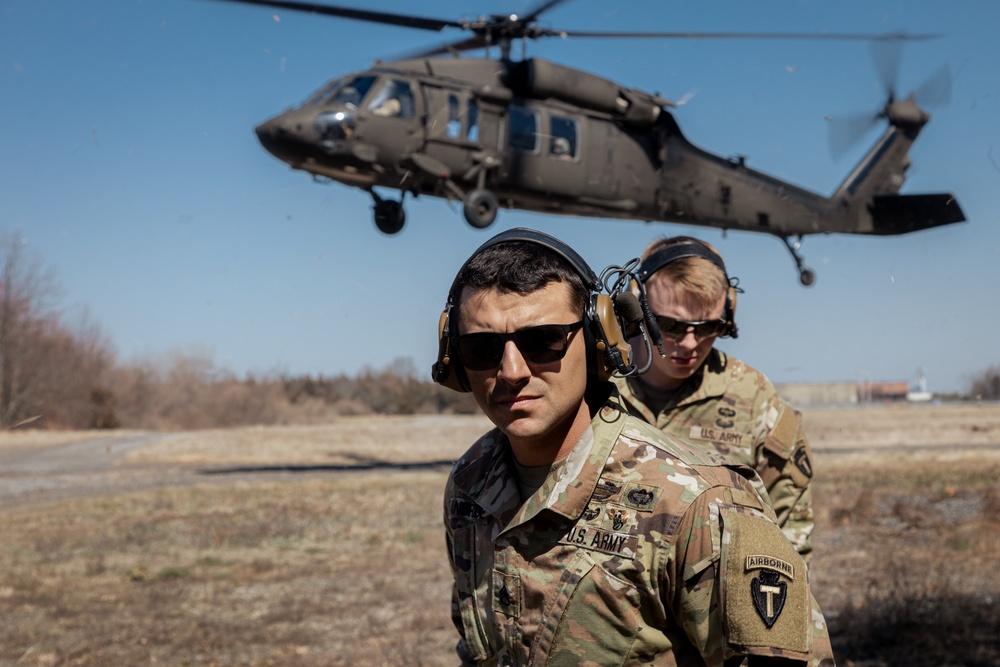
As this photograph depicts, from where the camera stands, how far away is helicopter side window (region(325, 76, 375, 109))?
42.4ft

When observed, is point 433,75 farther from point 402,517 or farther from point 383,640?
point 383,640

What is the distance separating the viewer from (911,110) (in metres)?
17.7

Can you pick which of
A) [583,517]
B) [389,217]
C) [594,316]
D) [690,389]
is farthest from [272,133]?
[583,517]

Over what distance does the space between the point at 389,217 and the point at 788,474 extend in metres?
10.4

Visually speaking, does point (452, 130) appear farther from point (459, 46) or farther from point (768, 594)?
point (768, 594)

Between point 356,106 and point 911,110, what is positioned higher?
point 911,110

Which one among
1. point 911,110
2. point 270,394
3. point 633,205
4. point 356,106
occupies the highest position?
point 911,110

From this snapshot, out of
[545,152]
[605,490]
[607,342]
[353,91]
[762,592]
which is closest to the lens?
[762,592]

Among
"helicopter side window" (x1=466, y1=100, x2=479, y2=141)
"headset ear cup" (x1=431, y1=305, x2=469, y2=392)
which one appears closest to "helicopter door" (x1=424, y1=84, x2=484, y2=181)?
"helicopter side window" (x1=466, y1=100, x2=479, y2=141)

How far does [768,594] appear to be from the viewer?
168cm

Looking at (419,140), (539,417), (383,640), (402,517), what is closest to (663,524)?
(539,417)

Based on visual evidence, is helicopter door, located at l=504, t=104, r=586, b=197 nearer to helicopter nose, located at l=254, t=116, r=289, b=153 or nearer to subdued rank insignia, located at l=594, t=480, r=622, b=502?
helicopter nose, located at l=254, t=116, r=289, b=153

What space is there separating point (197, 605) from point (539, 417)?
632 cm

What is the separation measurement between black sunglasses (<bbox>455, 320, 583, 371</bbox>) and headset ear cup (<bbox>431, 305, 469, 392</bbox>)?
0.25 metres
